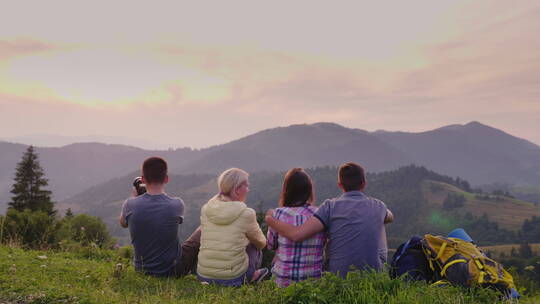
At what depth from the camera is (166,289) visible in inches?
185

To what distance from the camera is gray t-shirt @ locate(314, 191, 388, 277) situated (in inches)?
183

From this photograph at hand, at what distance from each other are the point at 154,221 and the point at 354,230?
2.72 meters

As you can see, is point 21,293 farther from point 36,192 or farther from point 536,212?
point 536,212

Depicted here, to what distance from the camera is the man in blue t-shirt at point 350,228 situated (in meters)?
4.66

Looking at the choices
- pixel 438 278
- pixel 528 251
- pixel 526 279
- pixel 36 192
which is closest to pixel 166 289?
pixel 438 278

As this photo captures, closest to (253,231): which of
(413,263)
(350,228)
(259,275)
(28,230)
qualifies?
(259,275)

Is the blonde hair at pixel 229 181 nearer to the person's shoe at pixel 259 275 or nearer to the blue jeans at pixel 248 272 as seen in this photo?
the blue jeans at pixel 248 272

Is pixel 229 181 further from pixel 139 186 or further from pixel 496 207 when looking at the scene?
pixel 496 207

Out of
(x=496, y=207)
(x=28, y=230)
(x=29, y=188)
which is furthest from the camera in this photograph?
(x=496, y=207)

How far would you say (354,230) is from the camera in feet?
15.3

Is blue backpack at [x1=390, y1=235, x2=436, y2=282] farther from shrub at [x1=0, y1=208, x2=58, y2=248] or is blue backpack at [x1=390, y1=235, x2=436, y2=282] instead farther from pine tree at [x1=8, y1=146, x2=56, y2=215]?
pine tree at [x1=8, y1=146, x2=56, y2=215]

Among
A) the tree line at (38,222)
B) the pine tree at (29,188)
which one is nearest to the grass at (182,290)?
the tree line at (38,222)

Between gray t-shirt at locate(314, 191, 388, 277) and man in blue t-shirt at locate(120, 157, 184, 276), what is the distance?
6.98 feet

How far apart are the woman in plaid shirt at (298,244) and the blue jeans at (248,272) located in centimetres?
59
